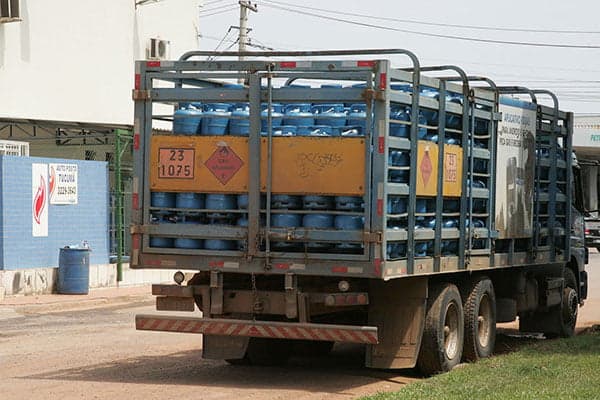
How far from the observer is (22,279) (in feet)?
79.7

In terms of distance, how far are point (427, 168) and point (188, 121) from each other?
2514mm

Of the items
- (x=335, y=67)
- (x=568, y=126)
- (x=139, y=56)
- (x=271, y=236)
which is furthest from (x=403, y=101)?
(x=139, y=56)

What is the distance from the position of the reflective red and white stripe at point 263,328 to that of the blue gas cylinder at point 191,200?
115 cm

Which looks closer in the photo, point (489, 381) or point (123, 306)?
point (489, 381)

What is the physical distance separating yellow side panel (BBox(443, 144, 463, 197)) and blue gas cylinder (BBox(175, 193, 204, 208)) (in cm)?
265

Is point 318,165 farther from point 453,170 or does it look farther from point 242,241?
point 453,170

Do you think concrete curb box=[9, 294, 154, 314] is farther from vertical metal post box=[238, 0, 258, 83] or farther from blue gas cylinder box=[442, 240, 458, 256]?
vertical metal post box=[238, 0, 258, 83]

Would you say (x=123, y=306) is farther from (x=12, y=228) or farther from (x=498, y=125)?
(x=498, y=125)

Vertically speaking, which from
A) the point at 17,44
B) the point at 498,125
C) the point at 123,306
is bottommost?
the point at 123,306

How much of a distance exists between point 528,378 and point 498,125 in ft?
12.4

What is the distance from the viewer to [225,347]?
13.1 metres

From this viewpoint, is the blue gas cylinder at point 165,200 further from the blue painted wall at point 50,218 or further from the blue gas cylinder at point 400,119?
the blue painted wall at point 50,218

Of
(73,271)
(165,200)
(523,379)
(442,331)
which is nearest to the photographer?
(523,379)

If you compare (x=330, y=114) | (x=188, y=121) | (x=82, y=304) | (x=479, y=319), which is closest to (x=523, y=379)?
(x=479, y=319)
